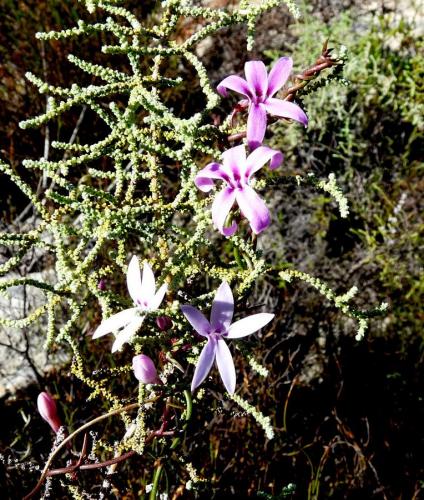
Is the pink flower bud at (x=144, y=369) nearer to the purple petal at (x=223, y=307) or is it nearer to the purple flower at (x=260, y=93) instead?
the purple petal at (x=223, y=307)

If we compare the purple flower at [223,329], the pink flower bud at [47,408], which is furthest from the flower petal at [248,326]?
the pink flower bud at [47,408]

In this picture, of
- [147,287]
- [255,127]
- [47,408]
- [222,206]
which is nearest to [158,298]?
[147,287]

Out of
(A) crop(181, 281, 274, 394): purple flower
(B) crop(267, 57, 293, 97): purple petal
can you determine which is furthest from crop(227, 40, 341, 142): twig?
(A) crop(181, 281, 274, 394): purple flower

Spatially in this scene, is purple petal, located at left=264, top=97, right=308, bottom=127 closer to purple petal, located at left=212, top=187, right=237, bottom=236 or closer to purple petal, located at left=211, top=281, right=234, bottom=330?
purple petal, located at left=212, top=187, right=237, bottom=236

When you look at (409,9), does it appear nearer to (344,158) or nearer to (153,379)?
(344,158)

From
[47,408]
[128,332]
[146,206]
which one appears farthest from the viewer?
[47,408]

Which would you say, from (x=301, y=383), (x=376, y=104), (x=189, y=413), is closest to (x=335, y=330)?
(x=301, y=383)

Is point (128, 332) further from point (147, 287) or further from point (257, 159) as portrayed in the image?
point (257, 159)
